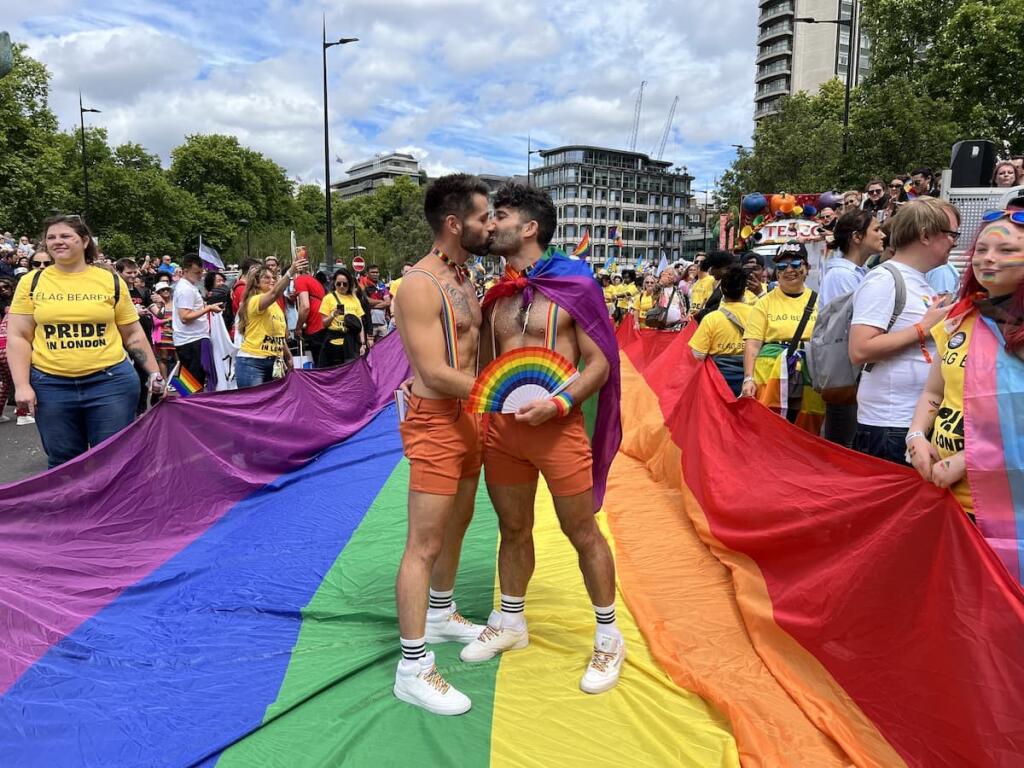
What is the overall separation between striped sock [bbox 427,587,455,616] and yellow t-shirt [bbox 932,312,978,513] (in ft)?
7.09

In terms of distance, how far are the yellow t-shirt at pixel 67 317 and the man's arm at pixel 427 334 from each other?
8.37 ft

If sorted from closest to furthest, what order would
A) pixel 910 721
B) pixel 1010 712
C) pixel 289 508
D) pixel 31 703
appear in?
pixel 1010 712, pixel 910 721, pixel 31 703, pixel 289 508

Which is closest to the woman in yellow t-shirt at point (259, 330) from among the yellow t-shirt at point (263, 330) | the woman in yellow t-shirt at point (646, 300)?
the yellow t-shirt at point (263, 330)

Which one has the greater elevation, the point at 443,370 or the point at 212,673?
the point at 443,370

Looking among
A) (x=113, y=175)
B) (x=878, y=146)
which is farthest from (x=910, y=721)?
(x=113, y=175)

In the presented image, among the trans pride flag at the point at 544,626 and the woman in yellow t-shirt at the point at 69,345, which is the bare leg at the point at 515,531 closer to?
the trans pride flag at the point at 544,626

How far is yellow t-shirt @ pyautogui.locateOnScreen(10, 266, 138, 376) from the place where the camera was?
166 inches

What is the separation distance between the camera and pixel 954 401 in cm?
239

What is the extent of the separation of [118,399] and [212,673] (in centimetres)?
226

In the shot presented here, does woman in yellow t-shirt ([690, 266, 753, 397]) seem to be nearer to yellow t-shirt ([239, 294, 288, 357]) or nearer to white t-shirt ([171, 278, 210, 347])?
yellow t-shirt ([239, 294, 288, 357])

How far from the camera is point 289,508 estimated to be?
210 inches

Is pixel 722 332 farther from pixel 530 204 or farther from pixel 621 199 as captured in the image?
pixel 621 199

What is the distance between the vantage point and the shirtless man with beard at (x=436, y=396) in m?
2.80

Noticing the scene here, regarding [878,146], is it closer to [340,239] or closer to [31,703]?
[31,703]
